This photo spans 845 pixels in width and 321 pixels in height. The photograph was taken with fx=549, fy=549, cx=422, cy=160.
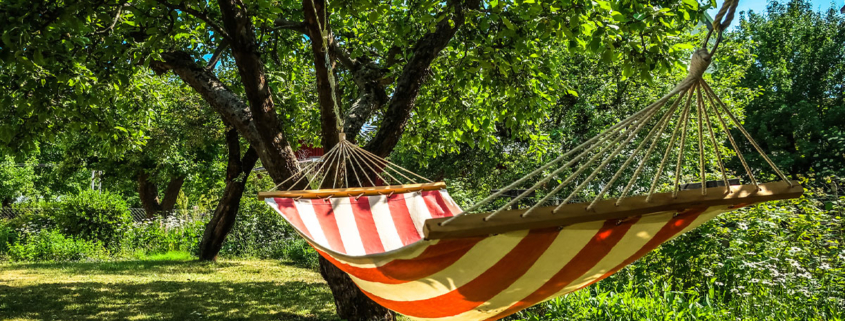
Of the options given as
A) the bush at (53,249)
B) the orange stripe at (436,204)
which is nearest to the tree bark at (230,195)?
the bush at (53,249)

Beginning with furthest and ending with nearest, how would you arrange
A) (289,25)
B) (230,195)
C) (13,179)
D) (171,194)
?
(13,179) < (171,194) < (230,195) < (289,25)

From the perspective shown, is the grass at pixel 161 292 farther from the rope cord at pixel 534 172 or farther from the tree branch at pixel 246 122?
Result: the rope cord at pixel 534 172

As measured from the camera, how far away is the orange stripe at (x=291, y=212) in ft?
7.39

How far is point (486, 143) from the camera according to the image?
4938mm

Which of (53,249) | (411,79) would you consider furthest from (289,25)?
(53,249)

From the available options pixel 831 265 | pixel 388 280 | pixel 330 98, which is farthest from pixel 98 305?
pixel 831 265

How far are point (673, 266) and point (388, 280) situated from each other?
2.50 metres

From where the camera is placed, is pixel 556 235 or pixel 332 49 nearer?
pixel 556 235

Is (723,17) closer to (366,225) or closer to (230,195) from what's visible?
(366,225)

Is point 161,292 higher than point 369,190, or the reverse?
point 369,190

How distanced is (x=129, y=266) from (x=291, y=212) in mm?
5448

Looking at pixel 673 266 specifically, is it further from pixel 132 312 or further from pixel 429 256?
pixel 132 312

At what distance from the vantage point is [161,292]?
201 inches

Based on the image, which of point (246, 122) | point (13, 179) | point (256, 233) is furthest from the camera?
point (13, 179)
